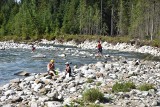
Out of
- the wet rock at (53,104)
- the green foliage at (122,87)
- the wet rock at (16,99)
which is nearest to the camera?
the wet rock at (53,104)

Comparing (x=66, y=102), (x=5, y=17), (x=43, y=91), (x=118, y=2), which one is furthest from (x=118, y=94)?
(x=5, y=17)

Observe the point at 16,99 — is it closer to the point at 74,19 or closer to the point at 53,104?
the point at 53,104

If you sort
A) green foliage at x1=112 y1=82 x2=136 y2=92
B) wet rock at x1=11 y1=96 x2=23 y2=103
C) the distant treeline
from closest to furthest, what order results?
wet rock at x1=11 y1=96 x2=23 y2=103 < green foliage at x1=112 y1=82 x2=136 y2=92 < the distant treeline

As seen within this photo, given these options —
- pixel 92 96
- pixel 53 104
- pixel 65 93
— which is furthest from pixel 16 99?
pixel 92 96

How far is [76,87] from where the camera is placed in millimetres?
18875

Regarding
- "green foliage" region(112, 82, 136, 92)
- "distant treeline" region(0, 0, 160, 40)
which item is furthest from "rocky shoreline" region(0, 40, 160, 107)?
"distant treeline" region(0, 0, 160, 40)

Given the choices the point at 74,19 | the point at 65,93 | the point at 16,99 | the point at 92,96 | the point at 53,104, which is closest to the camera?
the point at 53,104

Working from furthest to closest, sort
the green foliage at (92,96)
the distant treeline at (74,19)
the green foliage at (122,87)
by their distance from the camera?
the distant treeline at (74,19) → the green foliage at (122,87) → the green foliage at (92,96)

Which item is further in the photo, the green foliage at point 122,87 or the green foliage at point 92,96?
the green foliage at point 122,87

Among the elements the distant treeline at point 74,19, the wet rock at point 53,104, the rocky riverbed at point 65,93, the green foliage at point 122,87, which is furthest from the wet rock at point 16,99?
the distant treeline at point 74,19

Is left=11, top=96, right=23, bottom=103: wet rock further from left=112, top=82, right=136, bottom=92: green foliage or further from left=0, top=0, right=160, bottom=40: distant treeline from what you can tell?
left=0, top=0, right=160, bottom=40: distant treeline

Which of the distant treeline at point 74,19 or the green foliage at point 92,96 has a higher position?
the distant treeline at point 74,19

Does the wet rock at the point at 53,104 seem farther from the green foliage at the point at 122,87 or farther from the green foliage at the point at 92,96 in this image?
the green foliage at the point at 122,87

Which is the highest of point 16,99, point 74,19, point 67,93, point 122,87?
point 74,19
